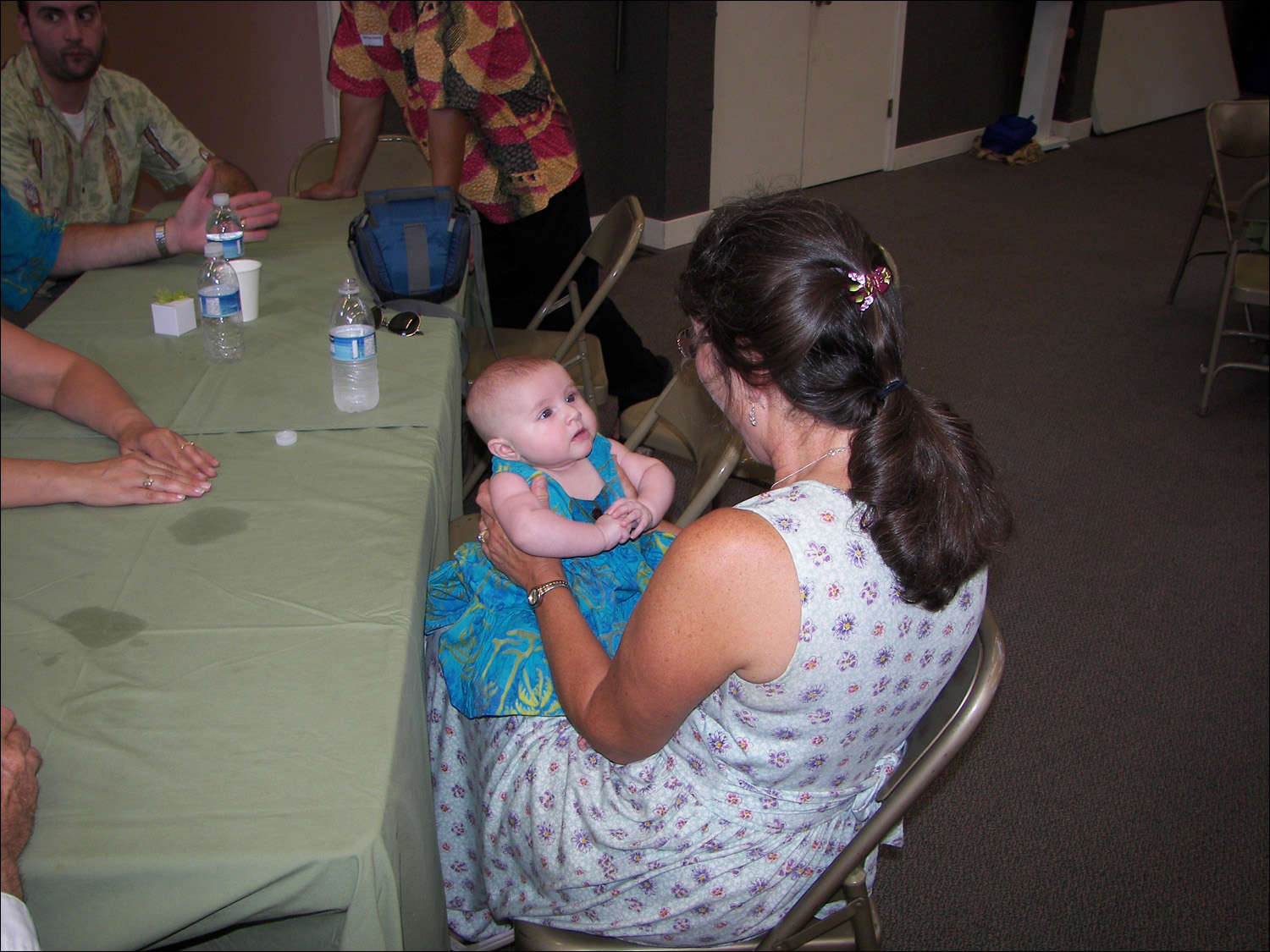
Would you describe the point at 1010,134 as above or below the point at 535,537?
below

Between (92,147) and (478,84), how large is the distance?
104cm

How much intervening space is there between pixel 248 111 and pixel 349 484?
12.1 ft

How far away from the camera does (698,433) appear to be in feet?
5.49

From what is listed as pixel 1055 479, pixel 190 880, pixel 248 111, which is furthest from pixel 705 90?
pixel 190 880

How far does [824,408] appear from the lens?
98 cm

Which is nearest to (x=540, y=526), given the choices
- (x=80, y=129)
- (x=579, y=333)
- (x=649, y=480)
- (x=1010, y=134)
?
(x=649, y=480)

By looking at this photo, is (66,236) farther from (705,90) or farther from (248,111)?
(705,90)

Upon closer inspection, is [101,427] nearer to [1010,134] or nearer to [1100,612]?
[1100,612]

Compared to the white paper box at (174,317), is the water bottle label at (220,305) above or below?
above

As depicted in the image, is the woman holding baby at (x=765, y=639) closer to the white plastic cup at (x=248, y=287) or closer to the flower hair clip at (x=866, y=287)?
the flower hair clip at (x=866, y=287)

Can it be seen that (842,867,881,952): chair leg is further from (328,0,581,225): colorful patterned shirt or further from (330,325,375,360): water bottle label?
(328,0,581,225): colorful patterned shirt

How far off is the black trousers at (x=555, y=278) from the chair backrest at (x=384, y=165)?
1.38ft

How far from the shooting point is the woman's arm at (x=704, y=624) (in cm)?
86

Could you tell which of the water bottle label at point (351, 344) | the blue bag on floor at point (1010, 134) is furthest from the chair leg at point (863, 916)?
the blue bag on floor at point (1010, 134)
